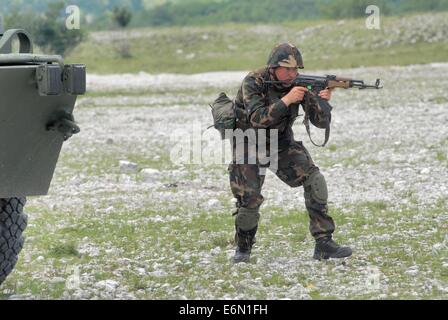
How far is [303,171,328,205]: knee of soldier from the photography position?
938 cm

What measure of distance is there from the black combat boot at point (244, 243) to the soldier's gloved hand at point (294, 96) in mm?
1190

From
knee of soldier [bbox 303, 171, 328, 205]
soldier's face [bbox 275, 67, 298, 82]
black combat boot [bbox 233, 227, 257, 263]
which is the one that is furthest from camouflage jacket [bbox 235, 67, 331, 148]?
black combat boot [bbox 233, 227, 257, 263]

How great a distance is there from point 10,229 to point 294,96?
251cm

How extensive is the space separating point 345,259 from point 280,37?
45.5m

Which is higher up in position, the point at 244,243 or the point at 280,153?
the point at 280,153

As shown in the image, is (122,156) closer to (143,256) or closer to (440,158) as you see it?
(440,158)

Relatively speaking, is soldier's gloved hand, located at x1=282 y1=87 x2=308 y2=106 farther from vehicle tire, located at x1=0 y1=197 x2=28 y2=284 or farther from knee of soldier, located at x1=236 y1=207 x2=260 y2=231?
vehicle tire, located at x1=0 y1=197 x2=28 y2=284

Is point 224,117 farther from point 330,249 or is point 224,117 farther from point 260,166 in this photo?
point 330,249

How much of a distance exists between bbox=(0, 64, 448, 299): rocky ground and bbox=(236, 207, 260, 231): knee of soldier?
0.32m

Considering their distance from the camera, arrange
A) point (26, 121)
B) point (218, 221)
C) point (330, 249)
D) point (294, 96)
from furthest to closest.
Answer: point (218, 221) < point (330, 249) < point (294, 96) < point (26, 121)

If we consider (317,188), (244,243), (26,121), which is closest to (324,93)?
(317,188)

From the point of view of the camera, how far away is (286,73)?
9258 mm

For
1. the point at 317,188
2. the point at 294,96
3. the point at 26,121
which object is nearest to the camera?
the point at 26,121
